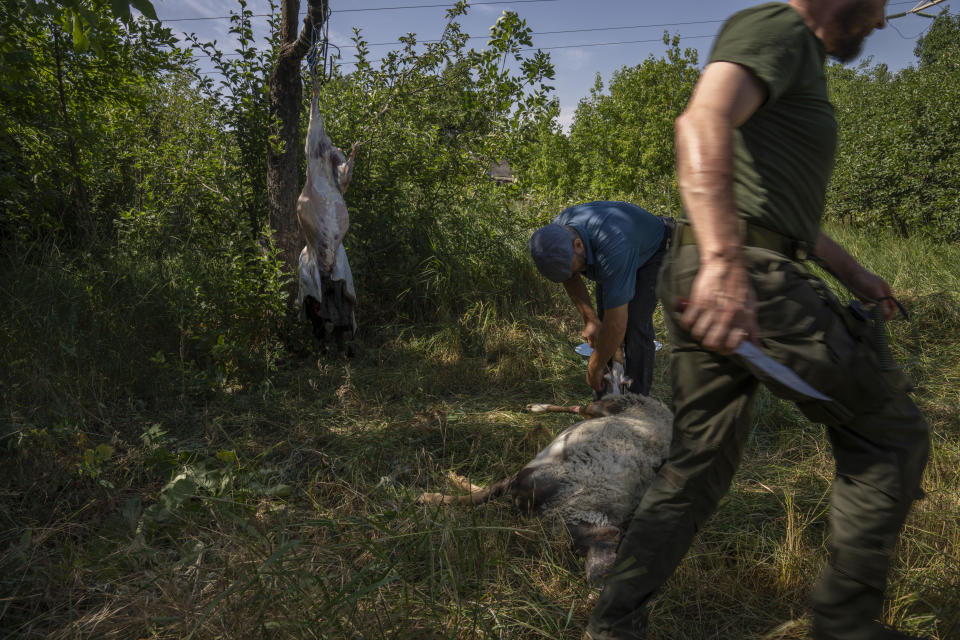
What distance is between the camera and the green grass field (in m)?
1.75

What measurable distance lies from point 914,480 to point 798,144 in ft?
3.07

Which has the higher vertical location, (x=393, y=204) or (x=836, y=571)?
(x=393, y=204)

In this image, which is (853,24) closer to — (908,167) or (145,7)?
(145,7)

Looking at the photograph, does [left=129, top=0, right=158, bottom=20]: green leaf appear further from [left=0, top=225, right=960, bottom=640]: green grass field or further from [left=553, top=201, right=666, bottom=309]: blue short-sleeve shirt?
[left=553, top=201, right=666, bottom=309]: blue short-sleeve shirt

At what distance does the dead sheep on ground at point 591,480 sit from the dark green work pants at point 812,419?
657mm

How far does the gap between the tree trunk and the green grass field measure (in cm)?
118

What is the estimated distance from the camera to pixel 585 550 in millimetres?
2264

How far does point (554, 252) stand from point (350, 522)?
174cm

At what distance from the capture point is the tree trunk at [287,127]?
14.0ft

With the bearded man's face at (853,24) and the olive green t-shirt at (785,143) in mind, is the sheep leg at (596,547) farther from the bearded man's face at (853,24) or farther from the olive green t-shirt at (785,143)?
the bearded man's face at (853,24)

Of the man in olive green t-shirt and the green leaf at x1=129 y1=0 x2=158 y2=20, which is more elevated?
the green leaf at x1=129 y1=0 x2=158 y2=20

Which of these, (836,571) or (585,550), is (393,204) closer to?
(585,550)

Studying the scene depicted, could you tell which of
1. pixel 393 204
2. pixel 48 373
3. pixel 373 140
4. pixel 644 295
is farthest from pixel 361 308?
pixel 644 295

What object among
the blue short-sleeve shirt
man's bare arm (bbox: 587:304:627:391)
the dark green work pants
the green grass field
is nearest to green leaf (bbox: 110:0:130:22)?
the green grass field
